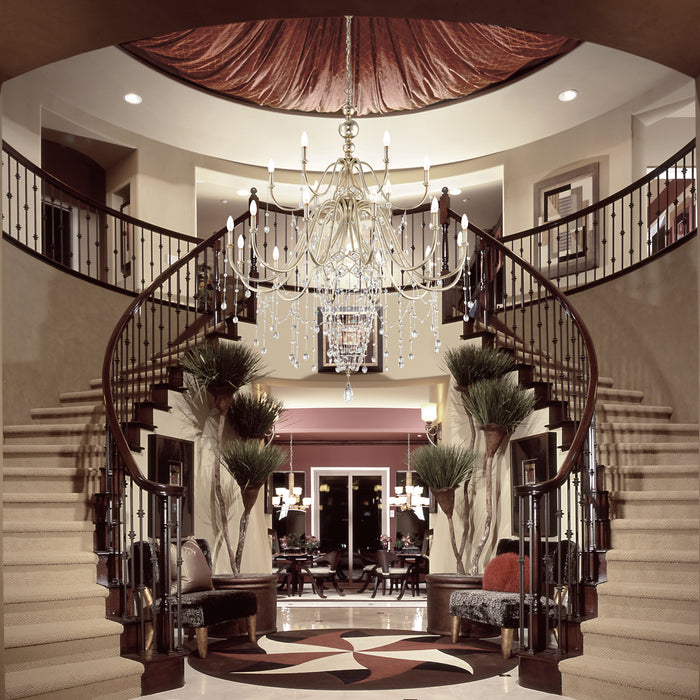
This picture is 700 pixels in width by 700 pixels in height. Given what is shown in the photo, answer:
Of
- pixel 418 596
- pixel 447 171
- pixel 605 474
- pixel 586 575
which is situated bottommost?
pixel 418 596

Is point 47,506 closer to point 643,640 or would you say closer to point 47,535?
point 47,535

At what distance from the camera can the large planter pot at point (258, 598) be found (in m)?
7.12

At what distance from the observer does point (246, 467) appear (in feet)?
25.0

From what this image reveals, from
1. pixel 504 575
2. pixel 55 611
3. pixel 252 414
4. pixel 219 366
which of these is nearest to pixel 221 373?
pixel 219 366

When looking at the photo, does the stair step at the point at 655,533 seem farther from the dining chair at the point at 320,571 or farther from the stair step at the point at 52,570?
the dining chair at the point at 320,571

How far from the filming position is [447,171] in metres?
11.3

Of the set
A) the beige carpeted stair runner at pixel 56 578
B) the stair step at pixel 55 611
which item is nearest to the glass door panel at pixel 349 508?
the beige carpeted stair runner at pixel 56 578

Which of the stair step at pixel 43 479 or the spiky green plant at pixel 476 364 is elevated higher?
the spiky green plant at pixel 476 364

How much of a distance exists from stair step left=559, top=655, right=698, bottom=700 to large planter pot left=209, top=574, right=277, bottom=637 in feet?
10.1

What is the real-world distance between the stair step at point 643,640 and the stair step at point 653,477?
3.75ft

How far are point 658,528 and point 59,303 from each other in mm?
5716

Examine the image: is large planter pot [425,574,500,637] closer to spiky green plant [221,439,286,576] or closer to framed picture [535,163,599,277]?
spiky green plant [221,439,286,576]

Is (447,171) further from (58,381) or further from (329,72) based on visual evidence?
(58,381)

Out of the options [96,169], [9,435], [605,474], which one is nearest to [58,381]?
[9,435]
